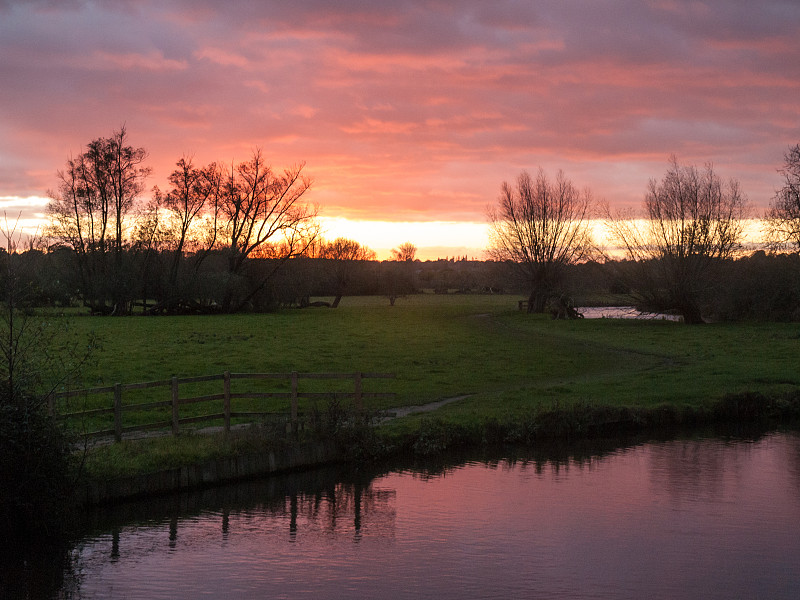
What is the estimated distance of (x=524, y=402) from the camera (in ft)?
72.2

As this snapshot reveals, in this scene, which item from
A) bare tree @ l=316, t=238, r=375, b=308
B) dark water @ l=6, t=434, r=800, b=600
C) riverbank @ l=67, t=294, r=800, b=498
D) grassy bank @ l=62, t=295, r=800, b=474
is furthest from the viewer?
bare tree @ l=316, t=238, r=375, b=308

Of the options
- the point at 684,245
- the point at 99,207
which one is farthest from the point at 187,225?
the point at 684,245

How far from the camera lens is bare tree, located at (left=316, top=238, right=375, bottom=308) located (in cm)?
10219

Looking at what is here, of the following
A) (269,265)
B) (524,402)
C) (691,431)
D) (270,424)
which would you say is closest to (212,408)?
(270,424)

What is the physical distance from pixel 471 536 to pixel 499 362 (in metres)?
21.0

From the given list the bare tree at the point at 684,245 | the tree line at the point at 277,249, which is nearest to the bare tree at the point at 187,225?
the tree line at the point at 277,249

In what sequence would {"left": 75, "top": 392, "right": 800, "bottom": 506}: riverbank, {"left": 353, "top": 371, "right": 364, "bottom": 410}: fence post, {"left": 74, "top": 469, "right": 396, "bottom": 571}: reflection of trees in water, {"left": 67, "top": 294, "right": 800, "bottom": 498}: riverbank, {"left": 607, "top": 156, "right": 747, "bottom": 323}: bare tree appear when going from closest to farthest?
{"left": 74, "top": 469, "right": 396, "bottom": 571}: reflection of trees in water, {"left": 75, "top": 392, "right": 800, "bottom": 506}: riverbank, {"left": 67, "top": 294, "right": 800, "bottom": 498}: riverbank, {"left": 353, "top": 371, "right": 364, "bottom": 410}: fence post, {"left": 607, "top": 156, "right": 747, "bottom": 323}: bare tree

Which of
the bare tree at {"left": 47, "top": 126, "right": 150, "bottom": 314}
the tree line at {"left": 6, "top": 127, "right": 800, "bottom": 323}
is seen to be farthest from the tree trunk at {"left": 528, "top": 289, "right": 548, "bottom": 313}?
the bare tree at {"left": 47, "top": 126, "right": 150, "bottom": 314}

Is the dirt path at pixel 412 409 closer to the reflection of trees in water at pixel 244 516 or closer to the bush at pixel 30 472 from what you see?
the reflection of trees in water at pixel 244 516

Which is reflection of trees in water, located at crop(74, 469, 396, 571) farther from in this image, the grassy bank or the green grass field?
the green grass field

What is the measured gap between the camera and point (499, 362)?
33438 millimetres

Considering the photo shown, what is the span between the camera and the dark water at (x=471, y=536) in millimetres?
10672

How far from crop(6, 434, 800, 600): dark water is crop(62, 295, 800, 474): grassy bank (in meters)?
1.93

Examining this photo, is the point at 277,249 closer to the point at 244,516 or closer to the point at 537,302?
the point at 537,302
